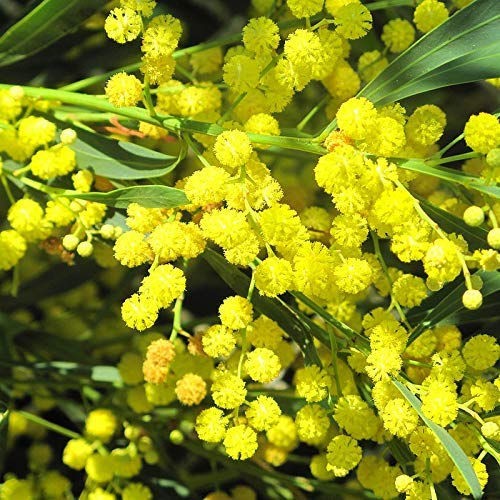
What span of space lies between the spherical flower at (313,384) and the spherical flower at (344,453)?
0.07m

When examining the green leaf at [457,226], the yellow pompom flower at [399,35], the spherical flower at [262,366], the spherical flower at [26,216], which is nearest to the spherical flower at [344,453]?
the spherical flower at [262,366]

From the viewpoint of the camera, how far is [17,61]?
177 cm

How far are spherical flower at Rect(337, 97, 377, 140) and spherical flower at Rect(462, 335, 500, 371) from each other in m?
0.36

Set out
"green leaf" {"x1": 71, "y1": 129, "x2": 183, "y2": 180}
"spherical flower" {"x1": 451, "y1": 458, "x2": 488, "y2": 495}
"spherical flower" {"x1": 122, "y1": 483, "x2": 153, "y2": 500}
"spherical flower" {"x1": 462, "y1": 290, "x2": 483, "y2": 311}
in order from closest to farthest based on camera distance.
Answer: "spherical flower" {"x1": 462, "y1": 290, "x2": 483, "y2": 311} → "spherical flower" {"x1": 451, "y1": 458, "x2": 488, "y2": 495} → "green leaf" {"x1": 71, "y1": 129, "x2": 183, "y2": 180} → "spherical flower" {"x1": 122, "y1": 483, "x2": 153, "y2": 500}

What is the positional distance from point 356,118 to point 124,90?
1.18 feet

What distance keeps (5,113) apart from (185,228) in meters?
0.38

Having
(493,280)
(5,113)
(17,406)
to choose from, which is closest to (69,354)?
(17,406)

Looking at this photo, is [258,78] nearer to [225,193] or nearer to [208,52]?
[225,193]

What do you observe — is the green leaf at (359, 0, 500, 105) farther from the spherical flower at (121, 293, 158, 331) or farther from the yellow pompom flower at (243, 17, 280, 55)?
the spherical flower at (121, 293, 158, 331)

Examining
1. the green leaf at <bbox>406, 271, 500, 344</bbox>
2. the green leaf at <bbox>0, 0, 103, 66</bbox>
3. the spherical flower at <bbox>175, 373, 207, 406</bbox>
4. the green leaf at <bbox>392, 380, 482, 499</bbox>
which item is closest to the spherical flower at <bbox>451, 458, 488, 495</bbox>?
the green leaf at <bbox>392, 380, 482, 499</bbox>

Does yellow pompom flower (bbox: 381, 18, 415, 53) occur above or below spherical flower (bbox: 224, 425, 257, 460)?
above

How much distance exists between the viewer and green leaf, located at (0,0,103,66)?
1.62m

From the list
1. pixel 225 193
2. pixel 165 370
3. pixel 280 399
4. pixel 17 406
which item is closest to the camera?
pixel 225 193

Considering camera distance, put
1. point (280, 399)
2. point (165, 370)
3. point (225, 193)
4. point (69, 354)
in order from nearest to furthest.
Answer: point (225, 193)
point (165, 370)
point (280, 399)
point (69, 354)
